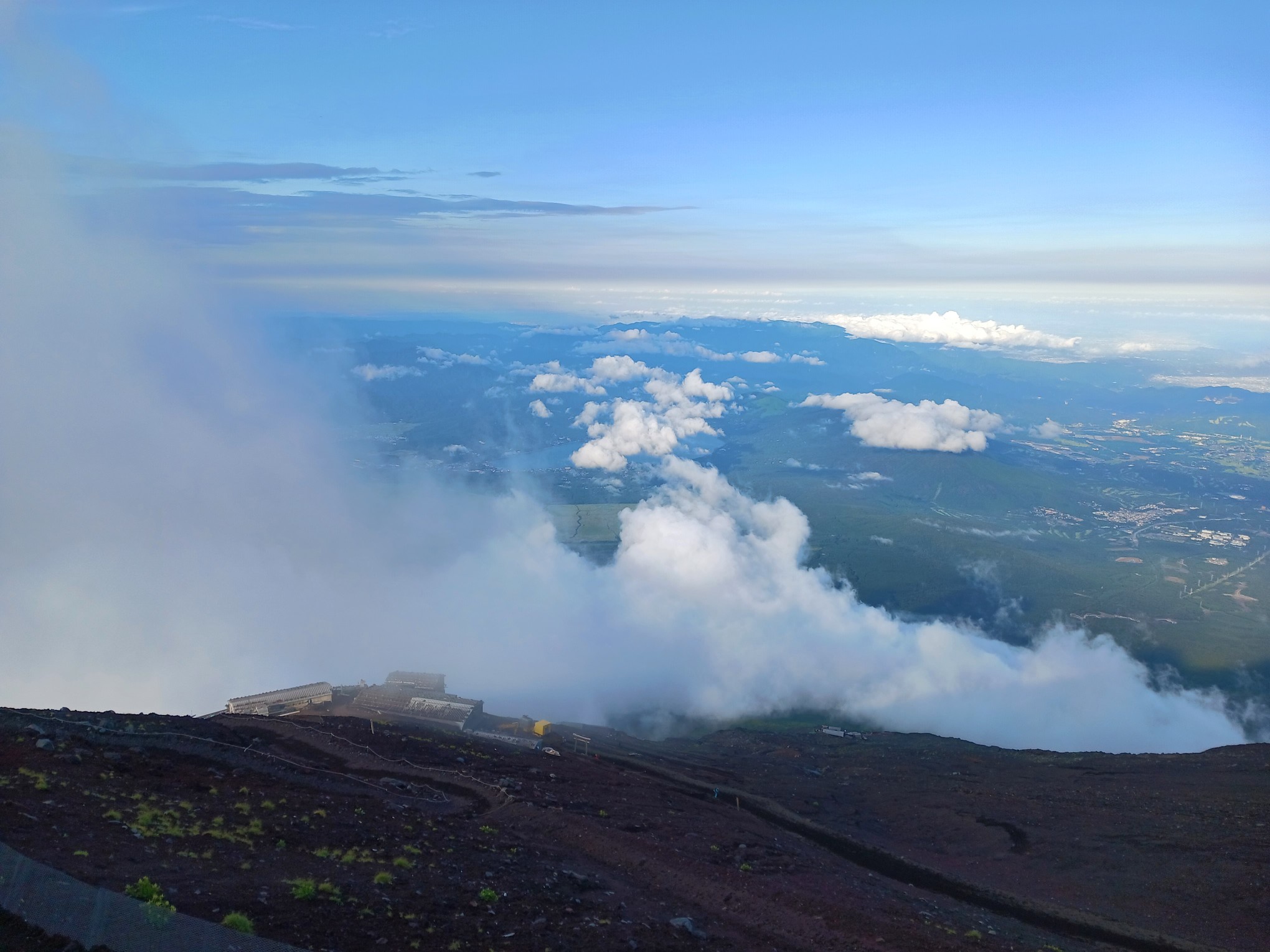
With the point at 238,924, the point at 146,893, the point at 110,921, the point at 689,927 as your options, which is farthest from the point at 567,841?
the point at 110,921

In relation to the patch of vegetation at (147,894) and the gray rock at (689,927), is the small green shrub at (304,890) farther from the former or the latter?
the gray rock at (689,927)

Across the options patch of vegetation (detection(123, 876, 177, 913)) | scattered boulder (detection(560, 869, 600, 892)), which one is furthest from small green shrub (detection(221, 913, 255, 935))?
scattered boulder (detection(560, 869, 600, 892))

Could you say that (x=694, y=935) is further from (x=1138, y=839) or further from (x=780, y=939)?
(x=1138, y=839)

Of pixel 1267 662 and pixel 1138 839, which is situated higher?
pixel 1267 662

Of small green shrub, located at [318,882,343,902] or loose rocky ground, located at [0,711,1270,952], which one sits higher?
small green shrub, located at [318,882,343,902]

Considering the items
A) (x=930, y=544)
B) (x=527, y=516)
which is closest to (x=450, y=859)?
(x=527, y=516)

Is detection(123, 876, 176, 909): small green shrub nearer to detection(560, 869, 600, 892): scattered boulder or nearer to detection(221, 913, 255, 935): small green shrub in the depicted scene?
detection(221, 913, 255, 935): small green shrub
